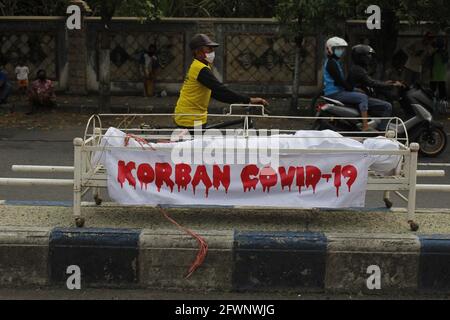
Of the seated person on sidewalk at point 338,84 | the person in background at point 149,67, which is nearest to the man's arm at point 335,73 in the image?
the seated person on sidewalk at point 338,84

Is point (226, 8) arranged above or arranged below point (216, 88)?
above

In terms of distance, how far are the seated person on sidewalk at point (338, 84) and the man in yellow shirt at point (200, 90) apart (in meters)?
3.94

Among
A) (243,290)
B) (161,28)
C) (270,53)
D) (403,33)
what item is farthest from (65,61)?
(243,290)

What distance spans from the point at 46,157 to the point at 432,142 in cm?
601

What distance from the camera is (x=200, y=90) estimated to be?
686cm

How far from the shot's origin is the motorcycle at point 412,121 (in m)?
10.4

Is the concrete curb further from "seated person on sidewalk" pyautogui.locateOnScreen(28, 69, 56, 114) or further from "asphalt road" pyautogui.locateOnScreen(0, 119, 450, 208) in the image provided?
"seated person on sidewalk" pyautogui.locateOnScreen(28, 69, 56, 114)

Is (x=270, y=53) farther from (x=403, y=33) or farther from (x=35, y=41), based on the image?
(x=35, y=41)

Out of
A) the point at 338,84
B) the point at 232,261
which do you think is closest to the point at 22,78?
the point at 338,84

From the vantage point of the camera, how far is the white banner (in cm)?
544

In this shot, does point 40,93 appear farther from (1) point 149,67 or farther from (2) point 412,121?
(2) point 412,121

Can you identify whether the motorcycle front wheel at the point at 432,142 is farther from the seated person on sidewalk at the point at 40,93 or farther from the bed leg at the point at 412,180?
the seated person on sidewalk at the point at 40,93

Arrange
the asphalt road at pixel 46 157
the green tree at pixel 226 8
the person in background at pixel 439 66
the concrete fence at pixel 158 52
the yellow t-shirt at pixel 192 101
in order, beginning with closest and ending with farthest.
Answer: the yellow t-shirt at pixel 192 101
the asphalt road at pixel 46 157
the person in background at pixel 439 66
the concrete fence at pixel 158 52
the green tree at pixel 226 8

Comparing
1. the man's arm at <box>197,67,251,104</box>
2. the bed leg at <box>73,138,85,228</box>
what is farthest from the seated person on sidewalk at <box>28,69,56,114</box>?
the bed leg at <box>73,138,85,228</box>
